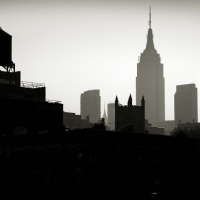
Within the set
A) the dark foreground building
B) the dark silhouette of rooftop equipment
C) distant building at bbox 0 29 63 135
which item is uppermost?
the dark silhouette of rooftop equipment

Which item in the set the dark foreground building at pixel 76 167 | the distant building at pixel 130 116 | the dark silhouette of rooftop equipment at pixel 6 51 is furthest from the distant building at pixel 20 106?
the distant building at pixel 130 116

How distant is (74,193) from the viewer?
142 feet

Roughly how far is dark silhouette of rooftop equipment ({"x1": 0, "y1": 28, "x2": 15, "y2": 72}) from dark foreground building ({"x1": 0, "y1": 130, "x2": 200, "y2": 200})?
24.3 meters

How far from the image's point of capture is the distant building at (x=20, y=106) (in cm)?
5934

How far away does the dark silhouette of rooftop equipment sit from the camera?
2640 inches

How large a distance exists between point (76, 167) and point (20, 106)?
20154mm

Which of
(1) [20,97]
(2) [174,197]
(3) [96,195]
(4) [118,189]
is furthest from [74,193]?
(1) [20,97]

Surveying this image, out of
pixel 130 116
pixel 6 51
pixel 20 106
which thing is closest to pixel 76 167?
pixel 20 106

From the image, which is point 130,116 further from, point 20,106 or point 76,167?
point 76,167

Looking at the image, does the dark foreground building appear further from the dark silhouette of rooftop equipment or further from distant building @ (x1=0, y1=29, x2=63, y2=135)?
the dark silhouette of rooftop equipment

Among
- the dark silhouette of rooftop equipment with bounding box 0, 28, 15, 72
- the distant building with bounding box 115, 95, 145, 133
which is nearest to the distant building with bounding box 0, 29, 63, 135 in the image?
the dark silhouette of rooftop equipment with bounding box 0, 28, 15, 72

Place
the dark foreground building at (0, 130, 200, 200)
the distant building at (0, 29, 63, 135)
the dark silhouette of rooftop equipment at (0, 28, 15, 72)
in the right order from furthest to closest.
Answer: the dark silhouette of rooftop equipment at (0, 28, 15, 72) → the distant building at (0, 29, 63, 135) → the dark foreground building at (0, 130, 200, 200)

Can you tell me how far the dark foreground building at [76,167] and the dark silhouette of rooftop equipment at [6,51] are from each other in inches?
958

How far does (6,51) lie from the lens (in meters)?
67.6
